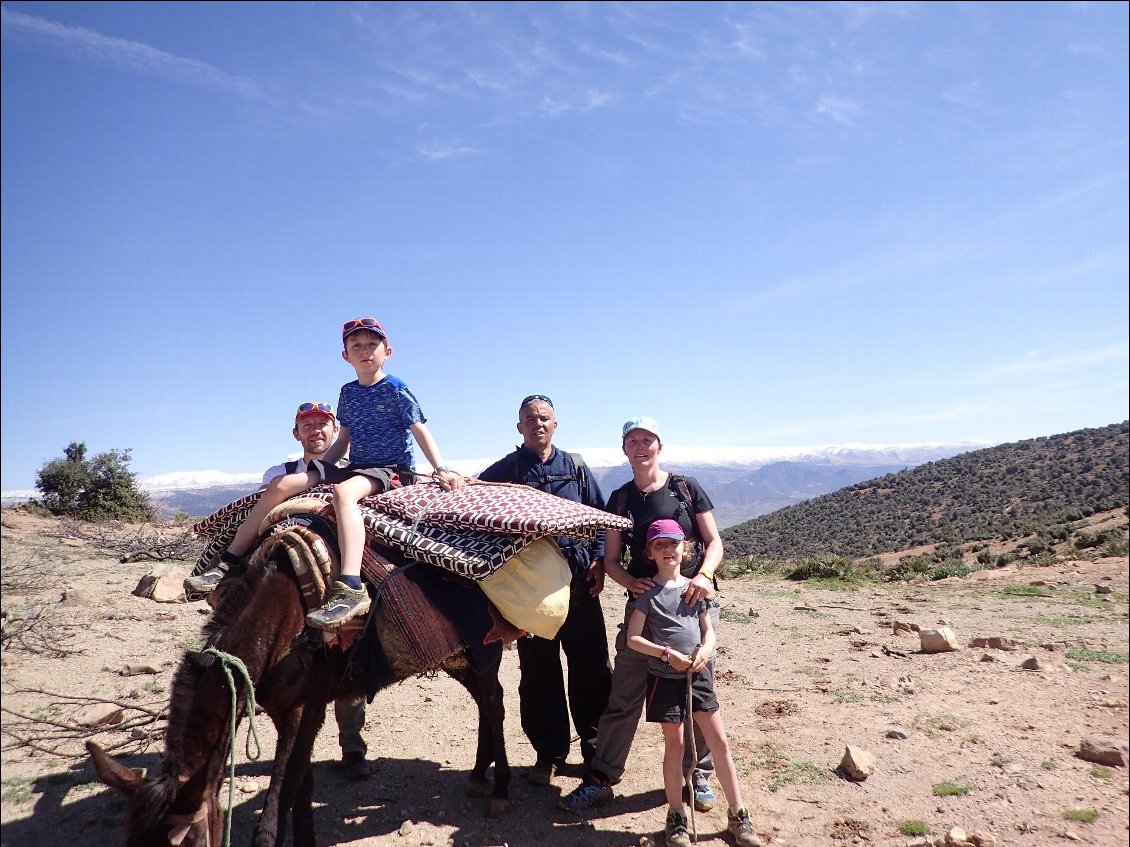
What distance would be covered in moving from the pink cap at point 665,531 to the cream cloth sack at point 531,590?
555 mm

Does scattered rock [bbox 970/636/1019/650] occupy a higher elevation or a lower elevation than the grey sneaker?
lower

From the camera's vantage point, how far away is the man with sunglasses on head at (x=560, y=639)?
4277 millimetres

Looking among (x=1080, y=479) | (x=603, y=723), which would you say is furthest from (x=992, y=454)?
(x=603, y=723)

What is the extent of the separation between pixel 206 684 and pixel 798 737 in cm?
415

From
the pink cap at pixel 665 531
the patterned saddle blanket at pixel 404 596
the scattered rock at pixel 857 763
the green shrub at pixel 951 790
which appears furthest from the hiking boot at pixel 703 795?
the pink cap at pixel 665 531

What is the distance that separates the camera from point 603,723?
4070mm

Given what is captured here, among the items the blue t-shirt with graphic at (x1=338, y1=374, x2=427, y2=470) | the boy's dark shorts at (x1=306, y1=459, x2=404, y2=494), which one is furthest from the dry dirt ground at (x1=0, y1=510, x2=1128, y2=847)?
the blue t-shirt with graphic at (x1=338, y1=374, x2=427, y2=470)

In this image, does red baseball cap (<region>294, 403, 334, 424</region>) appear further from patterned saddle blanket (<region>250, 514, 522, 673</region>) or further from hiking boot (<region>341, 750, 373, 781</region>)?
hiking boot (<region>341, 750, 373, 781</region>)

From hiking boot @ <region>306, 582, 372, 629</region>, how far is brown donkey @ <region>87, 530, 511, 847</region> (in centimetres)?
18

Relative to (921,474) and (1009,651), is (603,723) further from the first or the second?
(921,474)

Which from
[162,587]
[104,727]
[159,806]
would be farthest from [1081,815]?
[162,587]

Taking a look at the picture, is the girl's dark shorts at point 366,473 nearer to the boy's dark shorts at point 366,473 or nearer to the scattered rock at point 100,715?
the boy's dark shorts at point 366,473

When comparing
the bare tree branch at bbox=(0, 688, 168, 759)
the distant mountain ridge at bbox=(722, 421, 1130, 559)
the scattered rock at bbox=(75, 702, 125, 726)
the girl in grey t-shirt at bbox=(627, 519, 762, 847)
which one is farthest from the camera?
the distant mountain ridge at bbox=(722, 421, 1130, 559)

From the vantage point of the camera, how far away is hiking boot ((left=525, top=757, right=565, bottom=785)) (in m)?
4.40
